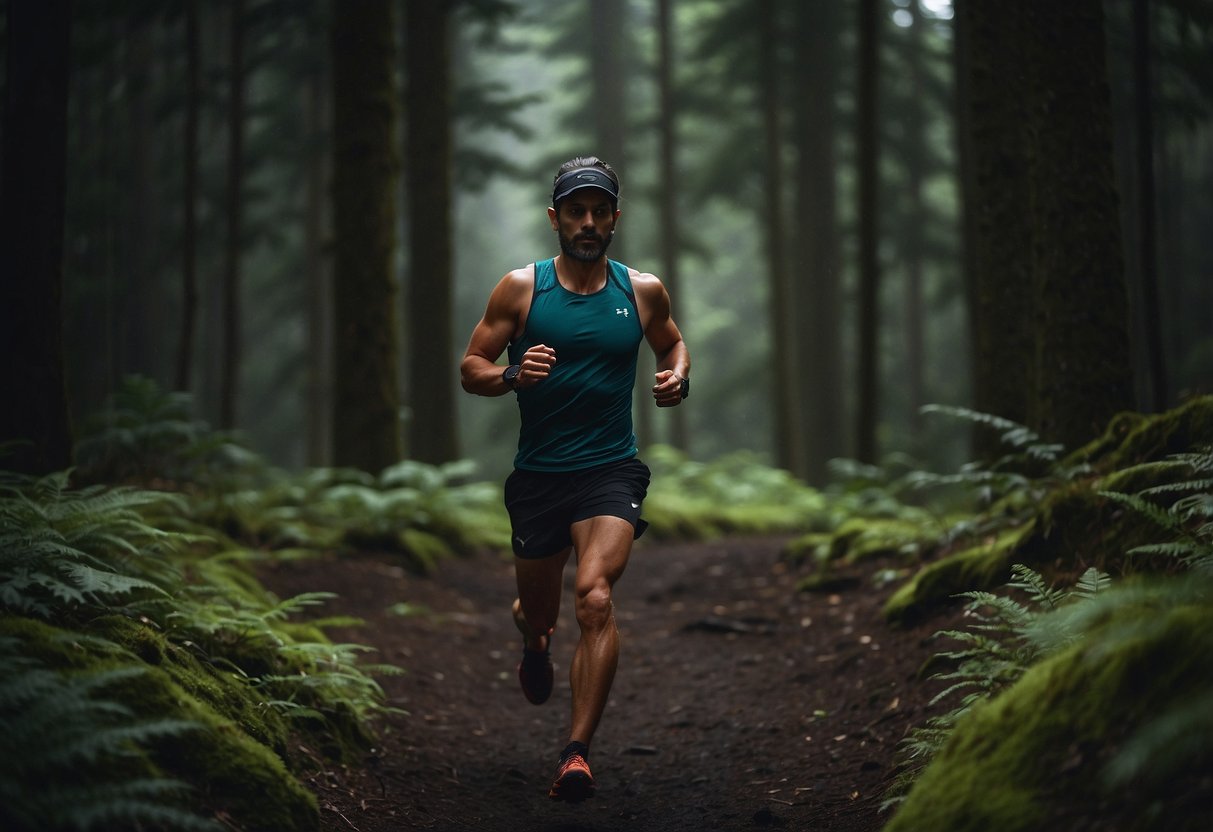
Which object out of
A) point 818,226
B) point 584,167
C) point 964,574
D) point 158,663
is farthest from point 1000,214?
point 818,226

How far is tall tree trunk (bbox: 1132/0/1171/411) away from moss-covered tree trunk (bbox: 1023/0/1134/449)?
291 centimetres

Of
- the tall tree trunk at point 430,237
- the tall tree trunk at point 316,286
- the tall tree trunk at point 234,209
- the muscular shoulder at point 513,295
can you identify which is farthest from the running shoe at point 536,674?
the tall tree trunk at point 316,286

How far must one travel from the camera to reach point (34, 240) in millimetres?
6633

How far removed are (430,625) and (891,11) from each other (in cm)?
2079

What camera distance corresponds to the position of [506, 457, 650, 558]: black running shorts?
4746 mm

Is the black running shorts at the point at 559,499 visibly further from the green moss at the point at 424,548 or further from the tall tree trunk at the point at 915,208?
the tall tree trunk at the point at 915,208

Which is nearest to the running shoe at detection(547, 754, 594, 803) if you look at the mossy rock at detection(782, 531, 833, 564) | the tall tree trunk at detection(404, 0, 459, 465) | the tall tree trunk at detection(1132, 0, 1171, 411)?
the mossy rock at detection(782, 531, 833, 564)

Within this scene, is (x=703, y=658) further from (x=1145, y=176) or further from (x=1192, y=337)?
(x=1192, y=337)

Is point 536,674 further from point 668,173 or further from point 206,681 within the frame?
point 668,173

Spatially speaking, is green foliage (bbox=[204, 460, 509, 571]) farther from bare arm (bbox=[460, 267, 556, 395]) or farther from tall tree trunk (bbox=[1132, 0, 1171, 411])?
tall tree trunk (bbox=[1132, 0, 1171, 411])

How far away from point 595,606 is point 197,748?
1.73 meters

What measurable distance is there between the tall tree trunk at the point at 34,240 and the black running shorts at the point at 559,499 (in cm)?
377

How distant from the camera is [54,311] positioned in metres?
6.67

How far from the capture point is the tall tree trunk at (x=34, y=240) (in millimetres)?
6527
